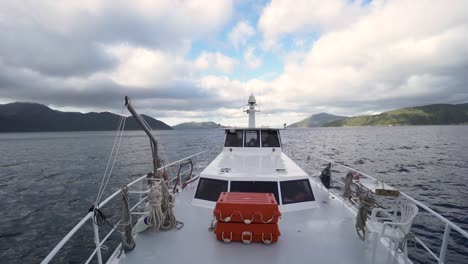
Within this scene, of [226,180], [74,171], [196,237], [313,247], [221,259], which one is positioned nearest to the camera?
[221,259]

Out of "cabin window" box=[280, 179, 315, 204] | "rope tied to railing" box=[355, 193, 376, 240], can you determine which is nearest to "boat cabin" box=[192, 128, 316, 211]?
"cabin window" box=[280, 179, 315, 204]

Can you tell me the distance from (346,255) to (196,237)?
329cm

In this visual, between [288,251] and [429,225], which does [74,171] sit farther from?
[429,225]

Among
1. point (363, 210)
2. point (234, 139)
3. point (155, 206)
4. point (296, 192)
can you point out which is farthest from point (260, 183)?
point (234, 139)

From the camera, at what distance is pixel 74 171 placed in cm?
2512

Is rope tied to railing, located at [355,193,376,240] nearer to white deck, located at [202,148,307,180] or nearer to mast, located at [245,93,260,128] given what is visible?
white deck, located at [202,148,307,180]

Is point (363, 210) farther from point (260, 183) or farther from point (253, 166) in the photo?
point (253, 166)

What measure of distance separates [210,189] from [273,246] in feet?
9.45

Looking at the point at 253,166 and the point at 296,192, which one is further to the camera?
the point at 253,166

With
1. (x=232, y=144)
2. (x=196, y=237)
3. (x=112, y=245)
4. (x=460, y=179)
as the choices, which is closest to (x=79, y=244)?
(x=112, y=245)

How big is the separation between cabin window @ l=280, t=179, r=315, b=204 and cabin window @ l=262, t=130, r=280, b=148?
429 centimetres

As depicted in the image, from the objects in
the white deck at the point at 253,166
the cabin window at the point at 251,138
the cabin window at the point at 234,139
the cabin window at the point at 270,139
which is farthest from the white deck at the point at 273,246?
the cabin window at the point at 234,139

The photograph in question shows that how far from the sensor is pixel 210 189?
7.36m

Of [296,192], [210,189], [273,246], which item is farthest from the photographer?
[210,189]
